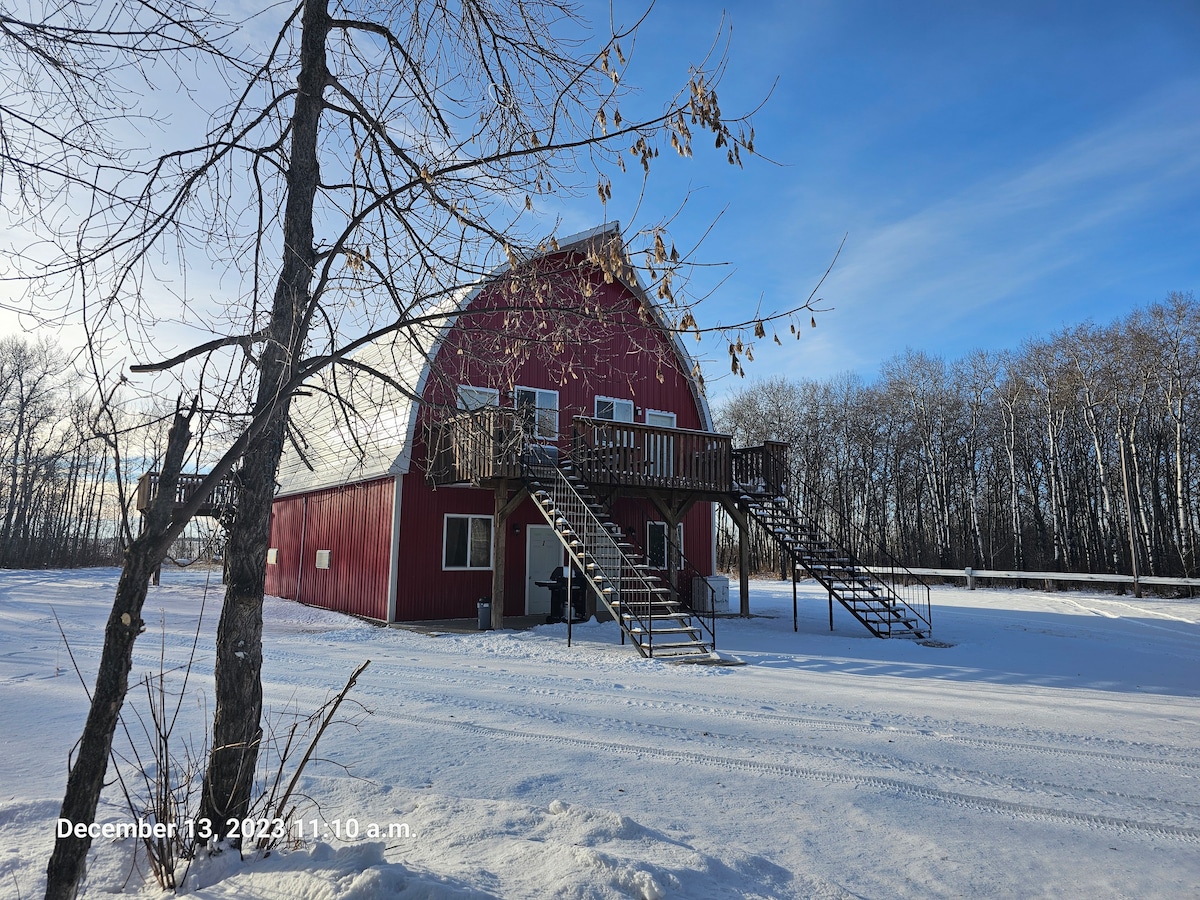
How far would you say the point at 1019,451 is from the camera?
36.6 metres

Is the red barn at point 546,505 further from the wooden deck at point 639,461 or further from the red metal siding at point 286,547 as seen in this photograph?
the red metal siding at point 286,547

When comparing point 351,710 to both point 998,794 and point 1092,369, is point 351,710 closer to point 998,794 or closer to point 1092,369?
point 998,794

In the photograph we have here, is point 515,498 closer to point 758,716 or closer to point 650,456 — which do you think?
point 650,456

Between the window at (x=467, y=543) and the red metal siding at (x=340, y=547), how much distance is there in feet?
4.08

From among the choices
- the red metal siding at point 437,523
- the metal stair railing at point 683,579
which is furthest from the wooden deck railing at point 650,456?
the metal stair railing at point 683,579

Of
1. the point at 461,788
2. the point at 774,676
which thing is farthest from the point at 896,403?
the point at 461,788

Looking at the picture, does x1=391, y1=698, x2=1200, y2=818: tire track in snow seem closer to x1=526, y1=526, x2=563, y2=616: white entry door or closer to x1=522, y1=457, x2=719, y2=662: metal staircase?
x1=522, y1=457, x2=719, y2=662: metal staircase

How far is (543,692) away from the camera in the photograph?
859 centimetres

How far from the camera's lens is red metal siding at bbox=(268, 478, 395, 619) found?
16.1 meters

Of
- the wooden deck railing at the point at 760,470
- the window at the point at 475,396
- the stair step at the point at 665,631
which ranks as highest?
the wooden deck railing at the point at 760,470

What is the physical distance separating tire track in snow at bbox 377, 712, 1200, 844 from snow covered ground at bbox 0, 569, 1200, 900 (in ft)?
0.09

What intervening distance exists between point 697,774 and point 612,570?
315 inches

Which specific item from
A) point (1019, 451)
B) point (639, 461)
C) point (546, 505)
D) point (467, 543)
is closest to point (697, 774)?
point (546, 505)

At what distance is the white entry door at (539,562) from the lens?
1683cm
